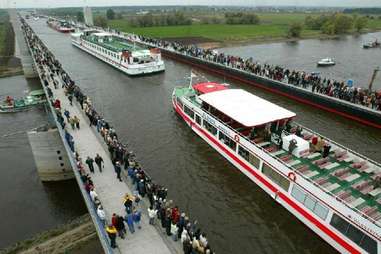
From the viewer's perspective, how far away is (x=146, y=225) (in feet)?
50.2

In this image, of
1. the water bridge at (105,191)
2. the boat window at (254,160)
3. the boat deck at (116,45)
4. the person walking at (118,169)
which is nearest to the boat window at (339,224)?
the boat window at (254,160)

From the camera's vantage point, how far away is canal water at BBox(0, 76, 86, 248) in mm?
20531

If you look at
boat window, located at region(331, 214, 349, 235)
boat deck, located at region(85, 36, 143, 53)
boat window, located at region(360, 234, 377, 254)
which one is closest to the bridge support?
boat window, located at region(331, 214, 349, 235)

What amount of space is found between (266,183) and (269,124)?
4409mm

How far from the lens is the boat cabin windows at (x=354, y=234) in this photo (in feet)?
45.6

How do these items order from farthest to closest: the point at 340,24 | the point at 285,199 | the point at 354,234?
the point at 340,24 → the point at 285,199 → the point at 354,234

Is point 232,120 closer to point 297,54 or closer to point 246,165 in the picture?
point 246,165

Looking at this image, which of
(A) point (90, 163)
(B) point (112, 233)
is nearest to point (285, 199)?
(B) point (112, 233)

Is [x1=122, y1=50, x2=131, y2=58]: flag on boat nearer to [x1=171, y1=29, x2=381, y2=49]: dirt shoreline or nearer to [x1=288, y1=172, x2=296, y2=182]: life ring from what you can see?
[x1=171, y1=29, x2=381, y2=49]: dirt shoreline

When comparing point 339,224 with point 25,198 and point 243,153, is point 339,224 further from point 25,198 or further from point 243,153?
point 25,198

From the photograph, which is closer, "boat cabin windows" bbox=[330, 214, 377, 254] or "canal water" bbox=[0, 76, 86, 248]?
"boat cabin windows" bbox=[330, 214, 377, 254]

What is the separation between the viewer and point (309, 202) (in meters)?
16.9

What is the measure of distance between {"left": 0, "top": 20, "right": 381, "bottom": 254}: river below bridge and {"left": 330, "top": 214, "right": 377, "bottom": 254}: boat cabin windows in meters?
1.70

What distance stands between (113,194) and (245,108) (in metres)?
11.5
